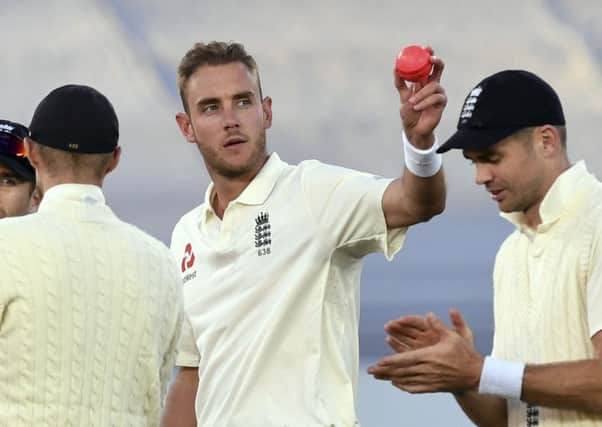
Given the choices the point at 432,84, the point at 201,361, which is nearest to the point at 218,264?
the point at 201,361

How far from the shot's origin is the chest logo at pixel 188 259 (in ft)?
19.8

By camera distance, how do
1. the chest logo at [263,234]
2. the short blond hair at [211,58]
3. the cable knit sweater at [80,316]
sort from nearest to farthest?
the cable knit sweater at [80,316] < the chest logo at [263,234] < the short blond hair at [211,58]

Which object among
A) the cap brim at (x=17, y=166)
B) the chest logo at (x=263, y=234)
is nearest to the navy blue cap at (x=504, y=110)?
the chest logo at (x=263, y=234)

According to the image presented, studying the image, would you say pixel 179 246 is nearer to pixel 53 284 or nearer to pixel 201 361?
pixel 201 361

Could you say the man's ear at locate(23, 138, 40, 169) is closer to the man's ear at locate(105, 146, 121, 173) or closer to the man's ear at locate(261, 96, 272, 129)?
the man's ear at locate(105, 146, 121, 173)

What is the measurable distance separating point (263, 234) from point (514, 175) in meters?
1.31

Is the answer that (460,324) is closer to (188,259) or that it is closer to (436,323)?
(436,323)

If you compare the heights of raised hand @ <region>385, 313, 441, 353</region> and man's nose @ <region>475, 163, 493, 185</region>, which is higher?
man's nose @ <region>475, 163, 493, 185</region>

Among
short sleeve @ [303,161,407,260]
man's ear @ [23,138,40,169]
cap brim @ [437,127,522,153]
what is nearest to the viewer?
man's ear @ [23,138,40,169]

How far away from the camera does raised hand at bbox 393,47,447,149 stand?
4777 millimetres

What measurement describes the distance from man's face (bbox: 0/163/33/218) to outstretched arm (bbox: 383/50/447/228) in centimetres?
166

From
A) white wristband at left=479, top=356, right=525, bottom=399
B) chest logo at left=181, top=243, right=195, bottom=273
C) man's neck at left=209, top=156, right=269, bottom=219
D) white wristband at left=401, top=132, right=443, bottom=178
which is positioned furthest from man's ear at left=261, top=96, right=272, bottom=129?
white wristband at left=479, top=356, right=525, bottom=399

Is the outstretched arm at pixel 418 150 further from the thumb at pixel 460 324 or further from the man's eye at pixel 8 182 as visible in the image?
the man's eye at pixel 8 182

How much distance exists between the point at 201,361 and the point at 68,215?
1.50m
